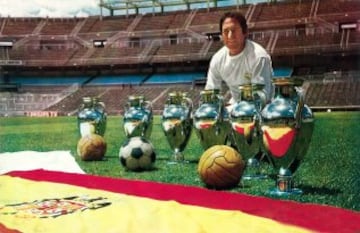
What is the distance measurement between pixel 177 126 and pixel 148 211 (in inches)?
41.2

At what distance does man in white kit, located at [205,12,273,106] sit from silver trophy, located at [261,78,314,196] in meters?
0.26

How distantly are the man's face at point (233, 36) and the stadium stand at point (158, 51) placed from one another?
44mm

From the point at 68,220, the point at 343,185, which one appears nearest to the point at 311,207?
the point at 343,185

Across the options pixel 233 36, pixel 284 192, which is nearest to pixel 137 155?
pixel 233 36

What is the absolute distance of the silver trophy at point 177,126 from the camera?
130 inches

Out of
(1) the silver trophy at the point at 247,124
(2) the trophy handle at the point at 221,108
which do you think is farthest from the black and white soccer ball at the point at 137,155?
(1) the silver trophy at the point at 247,124

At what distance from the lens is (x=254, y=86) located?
9.11ft

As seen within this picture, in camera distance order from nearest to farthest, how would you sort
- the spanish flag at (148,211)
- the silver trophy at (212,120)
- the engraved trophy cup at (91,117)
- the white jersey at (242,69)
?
1. the spanish flag at (148,211)
2. the white jersey at (242,69)
3. the silver trophy at (212,120)
4. the engraved trophy cup at (91,117)

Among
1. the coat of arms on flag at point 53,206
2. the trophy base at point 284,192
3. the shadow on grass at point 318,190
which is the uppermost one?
the shadow on grass at point 318,190

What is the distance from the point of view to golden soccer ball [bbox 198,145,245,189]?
2682 millimetres

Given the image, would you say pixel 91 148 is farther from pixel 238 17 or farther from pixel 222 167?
pixel 238 17

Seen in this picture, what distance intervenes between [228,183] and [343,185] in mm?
473

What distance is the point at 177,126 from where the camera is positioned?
11.0 feet

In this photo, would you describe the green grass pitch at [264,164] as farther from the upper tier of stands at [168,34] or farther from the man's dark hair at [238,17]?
the man's dark hair at [238,17]
